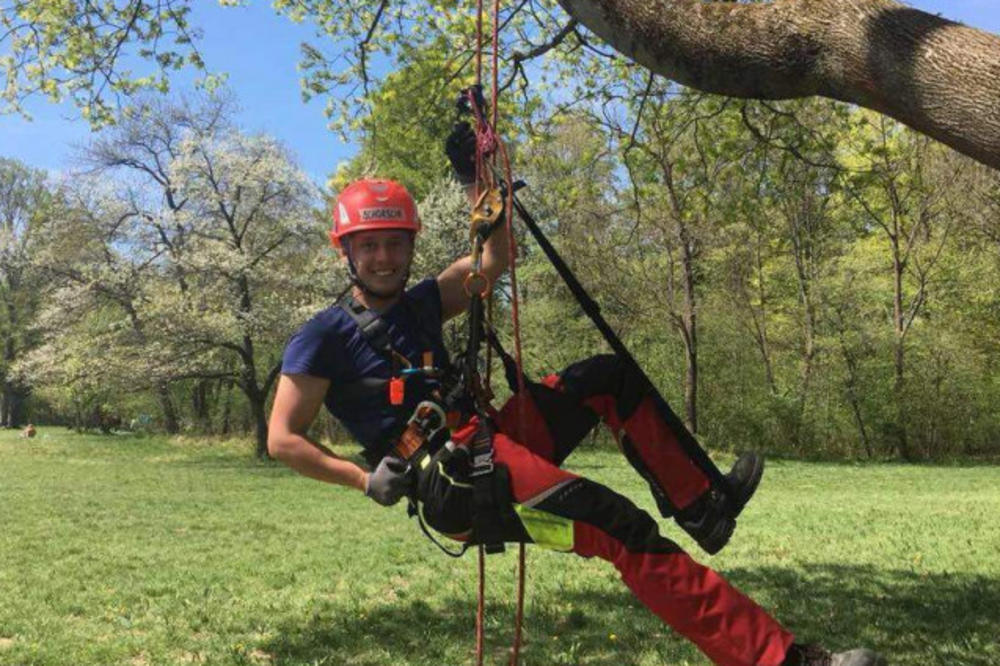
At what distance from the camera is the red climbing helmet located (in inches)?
153

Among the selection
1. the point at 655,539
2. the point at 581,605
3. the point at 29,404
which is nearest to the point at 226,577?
the point at 581,605

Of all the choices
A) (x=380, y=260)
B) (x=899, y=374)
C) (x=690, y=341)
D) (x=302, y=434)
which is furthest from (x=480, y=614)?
(x=899, y=374)

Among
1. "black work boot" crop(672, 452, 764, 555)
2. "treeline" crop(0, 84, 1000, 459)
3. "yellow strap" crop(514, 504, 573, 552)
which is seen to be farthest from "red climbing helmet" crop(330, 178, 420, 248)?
"treeline" crop(0, 84, 1000, 459)

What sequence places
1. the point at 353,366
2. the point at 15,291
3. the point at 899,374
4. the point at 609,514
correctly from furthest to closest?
the point at 15,291, the point at 899,374, the point at 353,366, the point at 609,514

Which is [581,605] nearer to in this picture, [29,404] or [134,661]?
[134,661]

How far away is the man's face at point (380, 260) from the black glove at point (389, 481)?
34.6 inches

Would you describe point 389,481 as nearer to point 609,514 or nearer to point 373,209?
point 609,514

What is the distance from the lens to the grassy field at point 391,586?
5953 mm

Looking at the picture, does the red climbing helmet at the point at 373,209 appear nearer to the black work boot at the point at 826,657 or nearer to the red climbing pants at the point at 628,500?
the red climbing pants at the point at 628,500

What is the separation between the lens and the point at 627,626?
6.32 metres

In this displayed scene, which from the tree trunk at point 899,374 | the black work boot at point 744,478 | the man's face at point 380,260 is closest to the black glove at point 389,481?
the man's face at point 380,260

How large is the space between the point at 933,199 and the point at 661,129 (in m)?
21.8

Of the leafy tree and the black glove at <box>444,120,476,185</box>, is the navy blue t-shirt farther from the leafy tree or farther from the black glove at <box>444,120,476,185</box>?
the leafy tree

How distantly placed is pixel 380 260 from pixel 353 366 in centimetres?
51
